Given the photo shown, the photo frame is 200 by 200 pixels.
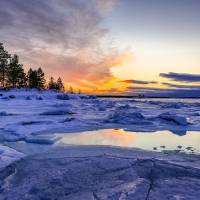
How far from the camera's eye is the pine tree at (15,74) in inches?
2350

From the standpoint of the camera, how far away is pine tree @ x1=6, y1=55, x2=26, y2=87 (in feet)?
196

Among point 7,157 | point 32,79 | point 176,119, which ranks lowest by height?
point 7,157

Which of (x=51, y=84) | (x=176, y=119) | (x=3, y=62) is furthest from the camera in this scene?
(x=51, y=84)

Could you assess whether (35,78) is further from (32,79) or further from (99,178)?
(99,178)

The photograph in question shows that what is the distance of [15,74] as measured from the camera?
60.2 m

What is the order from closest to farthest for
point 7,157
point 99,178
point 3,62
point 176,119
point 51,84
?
point 99,178, point 7,157, point 176,119, point 3,62, point 51,84

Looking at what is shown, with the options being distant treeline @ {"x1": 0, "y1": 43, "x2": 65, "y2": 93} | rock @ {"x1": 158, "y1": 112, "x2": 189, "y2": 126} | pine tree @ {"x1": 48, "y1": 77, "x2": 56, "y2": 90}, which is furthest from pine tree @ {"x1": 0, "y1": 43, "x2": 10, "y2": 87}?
rock @ {"x1": 158, "y1": 112, "x2": 189, "y2": 126}

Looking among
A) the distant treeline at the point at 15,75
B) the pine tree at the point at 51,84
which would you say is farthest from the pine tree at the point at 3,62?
the pine tree at the point at 51,84

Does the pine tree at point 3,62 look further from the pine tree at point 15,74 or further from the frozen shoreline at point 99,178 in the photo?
the frozen shoreline at point 99,178

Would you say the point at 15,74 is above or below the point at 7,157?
above

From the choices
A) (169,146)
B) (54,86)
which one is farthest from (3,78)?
(169,146)

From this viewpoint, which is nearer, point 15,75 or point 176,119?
point 176,119

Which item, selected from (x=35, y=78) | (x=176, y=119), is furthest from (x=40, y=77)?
(x=176, y=119)

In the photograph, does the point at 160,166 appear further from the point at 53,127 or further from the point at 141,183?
the point at 53,127
